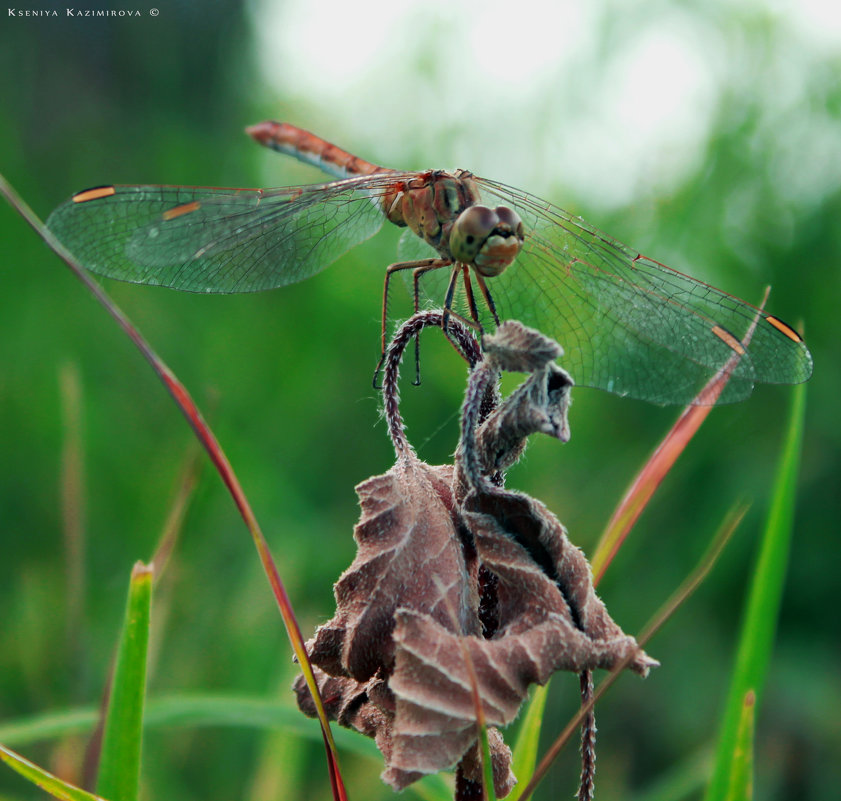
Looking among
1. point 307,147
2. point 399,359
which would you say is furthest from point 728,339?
point 307,147

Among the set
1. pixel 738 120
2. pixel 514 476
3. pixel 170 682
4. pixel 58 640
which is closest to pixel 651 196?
pixel 738 120

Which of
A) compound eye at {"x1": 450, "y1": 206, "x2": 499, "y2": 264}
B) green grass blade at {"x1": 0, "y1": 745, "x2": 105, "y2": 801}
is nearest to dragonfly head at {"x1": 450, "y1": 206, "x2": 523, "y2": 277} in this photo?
compound eye at {"x1": 450, "y1": 206, "x2": 499, "y2": 264}

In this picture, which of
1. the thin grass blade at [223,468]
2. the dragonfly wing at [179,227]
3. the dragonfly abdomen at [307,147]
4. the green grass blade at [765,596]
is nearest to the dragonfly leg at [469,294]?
the dragonfly wing at [179,227]

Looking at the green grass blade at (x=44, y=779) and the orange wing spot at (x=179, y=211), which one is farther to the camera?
the orange wing spot at (x=179, y=211)

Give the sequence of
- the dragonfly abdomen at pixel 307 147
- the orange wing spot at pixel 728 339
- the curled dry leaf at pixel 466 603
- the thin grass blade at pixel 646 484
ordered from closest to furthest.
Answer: the curled dry leaf at pixel 466 603
the thin grass blade at pixel 646 484
the orange wing spot at pixel 728 339
the dragonfly abdomen at pixel 307 147

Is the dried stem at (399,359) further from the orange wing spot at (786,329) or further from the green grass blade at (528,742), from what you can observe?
the orange wing spot at (786,329)

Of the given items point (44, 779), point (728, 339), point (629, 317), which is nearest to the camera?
point (44, 779)

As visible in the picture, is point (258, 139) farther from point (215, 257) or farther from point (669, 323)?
point (669, 323)

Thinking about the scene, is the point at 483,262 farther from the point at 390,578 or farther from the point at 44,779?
the point at 44,779
